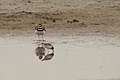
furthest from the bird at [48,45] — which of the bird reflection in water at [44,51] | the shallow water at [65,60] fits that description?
the shallow water at [65,60]

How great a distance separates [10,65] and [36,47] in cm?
283

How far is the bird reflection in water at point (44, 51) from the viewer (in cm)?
1434

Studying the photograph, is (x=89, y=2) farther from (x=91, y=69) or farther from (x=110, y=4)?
(x=91, y=69)

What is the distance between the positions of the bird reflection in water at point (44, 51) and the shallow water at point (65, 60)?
0.15m

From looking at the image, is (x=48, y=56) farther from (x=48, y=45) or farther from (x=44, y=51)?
(x=48, y=45)

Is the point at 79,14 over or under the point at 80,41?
over

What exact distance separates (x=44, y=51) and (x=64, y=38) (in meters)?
2.70

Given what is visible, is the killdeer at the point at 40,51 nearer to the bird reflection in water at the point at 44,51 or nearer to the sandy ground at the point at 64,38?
the bird reflection in water at the point at 44,51

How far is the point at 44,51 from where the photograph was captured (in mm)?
15289

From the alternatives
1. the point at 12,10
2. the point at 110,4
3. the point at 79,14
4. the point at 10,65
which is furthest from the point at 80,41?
the point at 110,4

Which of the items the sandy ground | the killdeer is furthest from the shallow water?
the killdeer

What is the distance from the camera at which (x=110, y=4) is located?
27578 mm

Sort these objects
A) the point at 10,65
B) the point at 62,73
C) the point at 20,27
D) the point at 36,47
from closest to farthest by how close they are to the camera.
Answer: the point at 62,73, the point at 10,65, the point at 36,47, the point at 20,27

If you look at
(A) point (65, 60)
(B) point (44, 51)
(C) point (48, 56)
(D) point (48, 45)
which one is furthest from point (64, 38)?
(A) point (65, 60)
